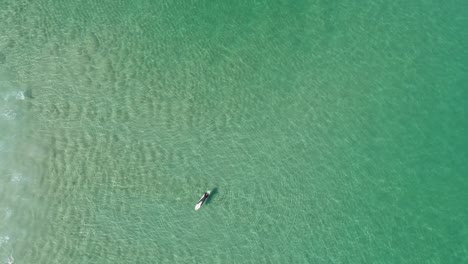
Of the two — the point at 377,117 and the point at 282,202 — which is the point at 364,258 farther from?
the point at 377,117

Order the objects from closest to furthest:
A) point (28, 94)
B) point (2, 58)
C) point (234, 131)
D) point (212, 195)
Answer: point (212, 195), point (28, 94), point (234, 131), point (2, 58)

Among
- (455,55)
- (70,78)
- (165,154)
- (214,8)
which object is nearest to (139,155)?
(165,154)

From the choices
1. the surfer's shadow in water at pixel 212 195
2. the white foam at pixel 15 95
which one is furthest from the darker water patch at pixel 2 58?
the surfer's shadow in water at pixel 212 195

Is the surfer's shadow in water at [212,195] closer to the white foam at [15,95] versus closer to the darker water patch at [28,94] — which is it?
the darker water patch at [28,94]

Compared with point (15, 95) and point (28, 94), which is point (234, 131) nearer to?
point (28, 94)

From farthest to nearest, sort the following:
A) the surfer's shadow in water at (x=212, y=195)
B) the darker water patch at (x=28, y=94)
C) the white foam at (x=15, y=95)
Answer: the darker water patch at (x=28, y=94) < the white foam at (x=15, y=95) < the surfer's shadow in water at (x=212, y=195)

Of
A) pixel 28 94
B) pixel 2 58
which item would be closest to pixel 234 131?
pixel 28 94

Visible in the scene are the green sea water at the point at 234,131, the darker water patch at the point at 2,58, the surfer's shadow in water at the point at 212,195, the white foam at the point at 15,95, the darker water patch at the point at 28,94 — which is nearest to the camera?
the green sea water at the point at 234,131

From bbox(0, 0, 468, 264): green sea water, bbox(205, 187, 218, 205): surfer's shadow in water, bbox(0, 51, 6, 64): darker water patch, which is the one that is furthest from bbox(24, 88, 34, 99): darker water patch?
bbox(205, 187, 218, 205): surfer's shadow in water
